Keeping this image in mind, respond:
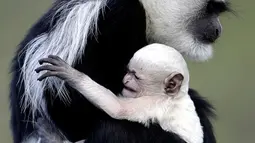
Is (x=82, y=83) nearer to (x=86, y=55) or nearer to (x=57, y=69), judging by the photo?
(x=57, y=69)

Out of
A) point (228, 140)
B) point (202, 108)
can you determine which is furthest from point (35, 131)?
point (228, 140)

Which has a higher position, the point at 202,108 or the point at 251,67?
the point at 202,108

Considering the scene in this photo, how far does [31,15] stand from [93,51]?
3.08 m

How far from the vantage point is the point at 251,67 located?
237 inches

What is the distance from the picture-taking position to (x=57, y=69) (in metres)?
2.74

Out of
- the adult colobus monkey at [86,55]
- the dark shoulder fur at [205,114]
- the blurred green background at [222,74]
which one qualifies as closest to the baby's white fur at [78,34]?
the adult colobus monkey at [86,55]

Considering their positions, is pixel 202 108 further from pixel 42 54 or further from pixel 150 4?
pixel 42 54

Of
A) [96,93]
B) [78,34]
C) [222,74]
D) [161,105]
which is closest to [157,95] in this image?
[161,105]

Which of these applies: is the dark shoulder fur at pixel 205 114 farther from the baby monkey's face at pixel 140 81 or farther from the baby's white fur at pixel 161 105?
the baby monkey's face at pixel 140 81

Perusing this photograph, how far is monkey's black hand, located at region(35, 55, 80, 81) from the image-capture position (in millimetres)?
2730

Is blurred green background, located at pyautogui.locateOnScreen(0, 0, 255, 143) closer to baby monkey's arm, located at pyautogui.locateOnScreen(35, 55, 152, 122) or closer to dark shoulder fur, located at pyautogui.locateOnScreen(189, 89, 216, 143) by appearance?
dark shoulder fur, located at pyautogui.locateOnScreen(189, 89, 216, 143)

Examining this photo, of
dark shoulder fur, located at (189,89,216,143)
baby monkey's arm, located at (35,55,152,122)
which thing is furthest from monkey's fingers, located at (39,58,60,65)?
dark shoulder fur, located at (189,89,216,143)

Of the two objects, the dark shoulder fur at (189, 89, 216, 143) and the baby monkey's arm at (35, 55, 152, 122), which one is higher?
the baby monkey's arm at (35, 55, 152, 122)

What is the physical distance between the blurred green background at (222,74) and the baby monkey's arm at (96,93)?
9.46 feet
